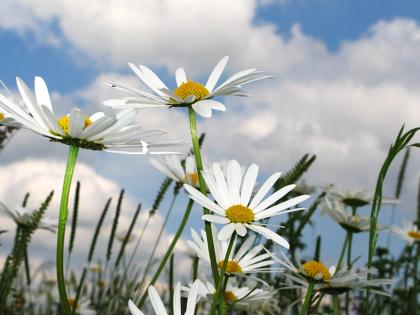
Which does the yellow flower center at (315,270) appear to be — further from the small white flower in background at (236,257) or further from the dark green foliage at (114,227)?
the dark green foliage at (114,227)

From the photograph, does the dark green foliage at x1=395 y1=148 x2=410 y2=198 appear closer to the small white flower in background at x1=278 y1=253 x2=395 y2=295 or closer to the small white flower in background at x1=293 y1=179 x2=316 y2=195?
the small white flower in background at x1=293 y1=179 x2=316 y2=195

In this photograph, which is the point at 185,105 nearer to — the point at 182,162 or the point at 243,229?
the point at 243,229

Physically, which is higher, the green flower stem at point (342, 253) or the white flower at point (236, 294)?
the green flower stem at point (342, 253)

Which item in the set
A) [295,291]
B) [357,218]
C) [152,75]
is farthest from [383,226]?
[152,75]

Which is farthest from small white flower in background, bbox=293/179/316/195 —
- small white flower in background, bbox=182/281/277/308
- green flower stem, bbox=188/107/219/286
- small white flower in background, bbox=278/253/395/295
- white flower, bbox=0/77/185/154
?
white flower, bbox=0/77/185/154

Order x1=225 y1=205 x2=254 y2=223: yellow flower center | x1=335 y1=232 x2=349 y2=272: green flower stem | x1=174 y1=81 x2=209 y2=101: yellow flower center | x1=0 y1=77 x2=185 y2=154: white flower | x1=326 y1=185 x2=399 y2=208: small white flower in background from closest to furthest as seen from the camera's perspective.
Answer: x1=0 y1=77 x2=185 y2=154: white flower
x1=225 y1=205 x2=254 y2=223: yellow flower center
x1=174 y1=81 x2=209 y2=101: yellow flower center
x1=335 y1=232 x2=349 y2=272: green flower stem
x1=326 y1=185 x2=399 y2=208: small white flower in background

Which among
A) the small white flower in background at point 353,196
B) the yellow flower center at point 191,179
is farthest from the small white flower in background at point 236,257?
the small white flower in background at point 353,196

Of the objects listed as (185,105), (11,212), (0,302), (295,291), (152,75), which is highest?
(152,75)
